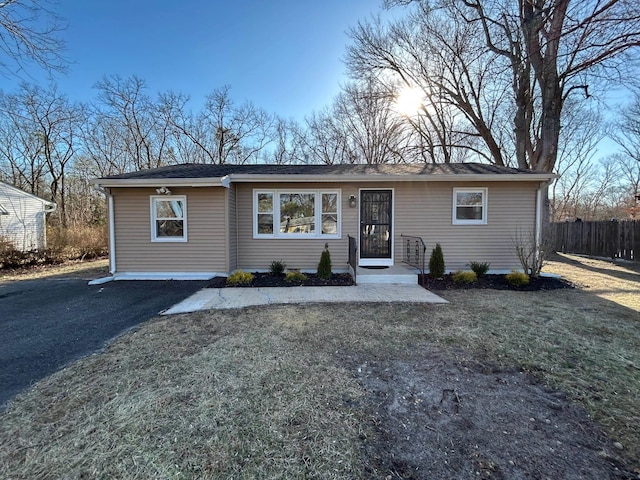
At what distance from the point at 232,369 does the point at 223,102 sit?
22009mm

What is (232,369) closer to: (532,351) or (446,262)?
(532,351)

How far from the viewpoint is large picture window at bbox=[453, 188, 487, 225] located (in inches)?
318

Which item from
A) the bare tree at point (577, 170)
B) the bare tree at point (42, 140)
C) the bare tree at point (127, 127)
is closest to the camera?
the bare tree at point (42, 140)

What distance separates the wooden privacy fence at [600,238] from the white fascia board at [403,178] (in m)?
3.67

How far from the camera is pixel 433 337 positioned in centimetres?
394

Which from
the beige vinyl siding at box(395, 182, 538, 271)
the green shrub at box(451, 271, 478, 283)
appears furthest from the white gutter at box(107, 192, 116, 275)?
the green shrub at box(451, 271, 478, 283)

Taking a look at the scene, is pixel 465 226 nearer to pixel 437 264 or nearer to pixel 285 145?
pixel 437 264

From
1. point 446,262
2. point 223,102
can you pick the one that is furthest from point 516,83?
point 223,102

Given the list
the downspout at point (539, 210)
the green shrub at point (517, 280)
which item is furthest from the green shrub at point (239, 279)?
the downspout at point (539, 210)

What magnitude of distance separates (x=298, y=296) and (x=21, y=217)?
49.4 ft

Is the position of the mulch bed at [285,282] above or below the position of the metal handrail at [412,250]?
below

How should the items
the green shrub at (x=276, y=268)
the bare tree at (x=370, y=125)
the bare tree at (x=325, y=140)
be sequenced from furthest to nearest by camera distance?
1. the bare tree at (x=325, y=140)
2. the bare tree at (x=370, y=125)
3. the green shrub at (x=276, y=268)

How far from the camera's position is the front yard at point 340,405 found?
187 cm

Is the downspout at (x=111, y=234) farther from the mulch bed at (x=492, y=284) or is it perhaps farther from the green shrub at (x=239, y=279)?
the mulch bed at (x=492, y=284)
